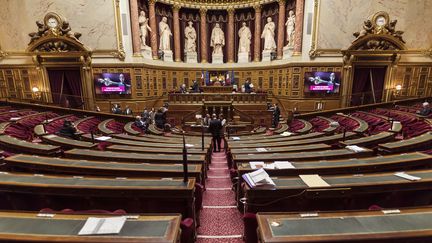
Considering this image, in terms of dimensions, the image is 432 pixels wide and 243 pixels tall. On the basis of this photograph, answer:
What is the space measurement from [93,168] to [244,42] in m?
17.6

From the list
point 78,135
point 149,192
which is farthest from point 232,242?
point 78,135

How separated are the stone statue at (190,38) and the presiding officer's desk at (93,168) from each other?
16545 mm

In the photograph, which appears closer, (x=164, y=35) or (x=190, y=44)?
(x=164, y=35)

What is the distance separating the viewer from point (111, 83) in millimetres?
14414

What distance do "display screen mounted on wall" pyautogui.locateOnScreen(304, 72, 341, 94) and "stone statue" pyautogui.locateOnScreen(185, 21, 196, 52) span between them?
9711 mm

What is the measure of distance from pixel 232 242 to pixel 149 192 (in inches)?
51.1

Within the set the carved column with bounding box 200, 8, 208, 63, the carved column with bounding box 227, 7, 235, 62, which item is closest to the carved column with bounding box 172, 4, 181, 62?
the carved column with bounding box 200, 8, 208, 63

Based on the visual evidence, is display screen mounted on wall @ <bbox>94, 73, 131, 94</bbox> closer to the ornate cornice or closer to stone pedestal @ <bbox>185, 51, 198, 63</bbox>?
stone pedestal @ <bbox>185, 51, 198, 63</bbox>

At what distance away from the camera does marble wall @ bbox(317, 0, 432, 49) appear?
13891 millimetres

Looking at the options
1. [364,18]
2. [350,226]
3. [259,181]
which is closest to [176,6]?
[364,18]

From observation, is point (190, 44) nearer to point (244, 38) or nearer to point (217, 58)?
point (217, 58)

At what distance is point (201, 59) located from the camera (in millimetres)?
19016

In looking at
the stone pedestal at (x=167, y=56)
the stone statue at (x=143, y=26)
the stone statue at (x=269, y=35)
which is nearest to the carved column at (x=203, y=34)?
the stone pedestal at (x=167, y=56)

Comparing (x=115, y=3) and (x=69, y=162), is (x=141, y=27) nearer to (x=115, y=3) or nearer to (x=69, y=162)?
(x=115, y=3)
